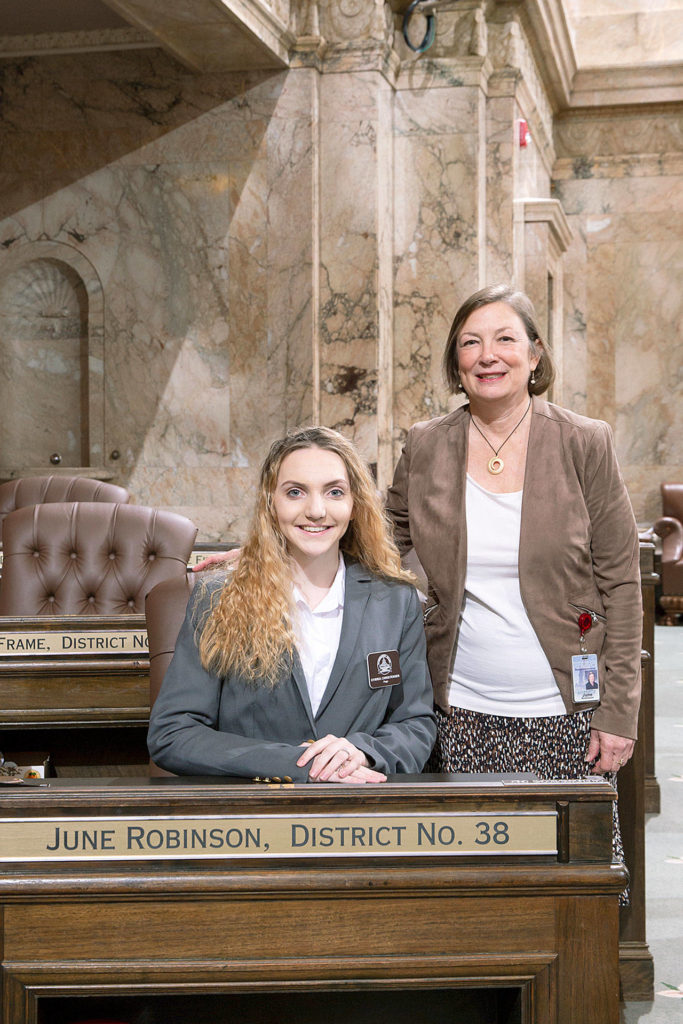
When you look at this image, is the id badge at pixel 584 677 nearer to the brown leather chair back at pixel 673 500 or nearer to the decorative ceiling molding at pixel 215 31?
the decorative ceiling molding at pixel 215 31

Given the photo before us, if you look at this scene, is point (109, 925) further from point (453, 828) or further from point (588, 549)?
point (588, 549)

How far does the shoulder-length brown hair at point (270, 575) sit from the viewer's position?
2.04 metres

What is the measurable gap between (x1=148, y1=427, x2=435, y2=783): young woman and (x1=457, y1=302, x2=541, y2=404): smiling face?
31 centimetres

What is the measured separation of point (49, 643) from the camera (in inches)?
130

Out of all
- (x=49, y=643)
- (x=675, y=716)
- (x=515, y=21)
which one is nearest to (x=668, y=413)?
(x=515, y=21)

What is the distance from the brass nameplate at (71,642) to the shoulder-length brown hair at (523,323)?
131cm

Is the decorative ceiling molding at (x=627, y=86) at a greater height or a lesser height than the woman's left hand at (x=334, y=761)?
greater

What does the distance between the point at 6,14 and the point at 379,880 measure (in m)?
7.28

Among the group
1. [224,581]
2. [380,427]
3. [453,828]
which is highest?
[380,427]

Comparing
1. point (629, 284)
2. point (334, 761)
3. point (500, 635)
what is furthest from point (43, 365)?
point (334, 761)

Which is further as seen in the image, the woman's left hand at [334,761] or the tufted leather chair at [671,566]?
the tufted leather chair at [671,566]

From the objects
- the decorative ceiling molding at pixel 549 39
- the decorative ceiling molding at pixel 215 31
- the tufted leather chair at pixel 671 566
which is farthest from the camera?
the tufted leather chair at pixel 671 566

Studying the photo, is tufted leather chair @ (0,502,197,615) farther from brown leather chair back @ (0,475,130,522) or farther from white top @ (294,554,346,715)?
white top @ (294,554,346,715)

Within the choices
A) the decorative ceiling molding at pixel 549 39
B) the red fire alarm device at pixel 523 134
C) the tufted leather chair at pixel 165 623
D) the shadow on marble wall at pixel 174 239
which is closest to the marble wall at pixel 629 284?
the decorative ceiling molding at pixel 549 39
